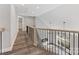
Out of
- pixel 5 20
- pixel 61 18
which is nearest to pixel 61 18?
pixel 61 18

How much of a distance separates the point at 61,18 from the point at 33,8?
0.45 metres

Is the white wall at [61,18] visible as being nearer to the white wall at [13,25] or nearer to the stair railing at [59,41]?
the stair railing at [59,41]

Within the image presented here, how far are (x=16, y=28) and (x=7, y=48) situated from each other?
33 cm

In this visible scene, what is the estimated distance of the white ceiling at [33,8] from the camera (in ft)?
4.84

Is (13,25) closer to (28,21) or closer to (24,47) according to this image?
(28,21)

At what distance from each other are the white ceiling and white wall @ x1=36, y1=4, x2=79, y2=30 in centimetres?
6

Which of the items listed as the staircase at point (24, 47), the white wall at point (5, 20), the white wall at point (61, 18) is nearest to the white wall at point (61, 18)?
the white wall at point (61, 18)

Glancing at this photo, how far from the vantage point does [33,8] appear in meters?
1.49

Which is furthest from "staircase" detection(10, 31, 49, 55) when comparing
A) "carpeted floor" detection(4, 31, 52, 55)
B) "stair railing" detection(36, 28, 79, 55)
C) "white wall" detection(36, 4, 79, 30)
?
"white wall" detection(36, 4, 79, 30)

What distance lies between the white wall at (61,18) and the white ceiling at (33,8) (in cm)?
6

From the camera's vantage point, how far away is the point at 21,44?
1.53 meters

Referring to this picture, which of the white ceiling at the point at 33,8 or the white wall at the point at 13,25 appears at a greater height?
the white ceiling at the point at 33,8

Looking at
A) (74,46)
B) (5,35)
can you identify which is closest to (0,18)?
(5,35)
